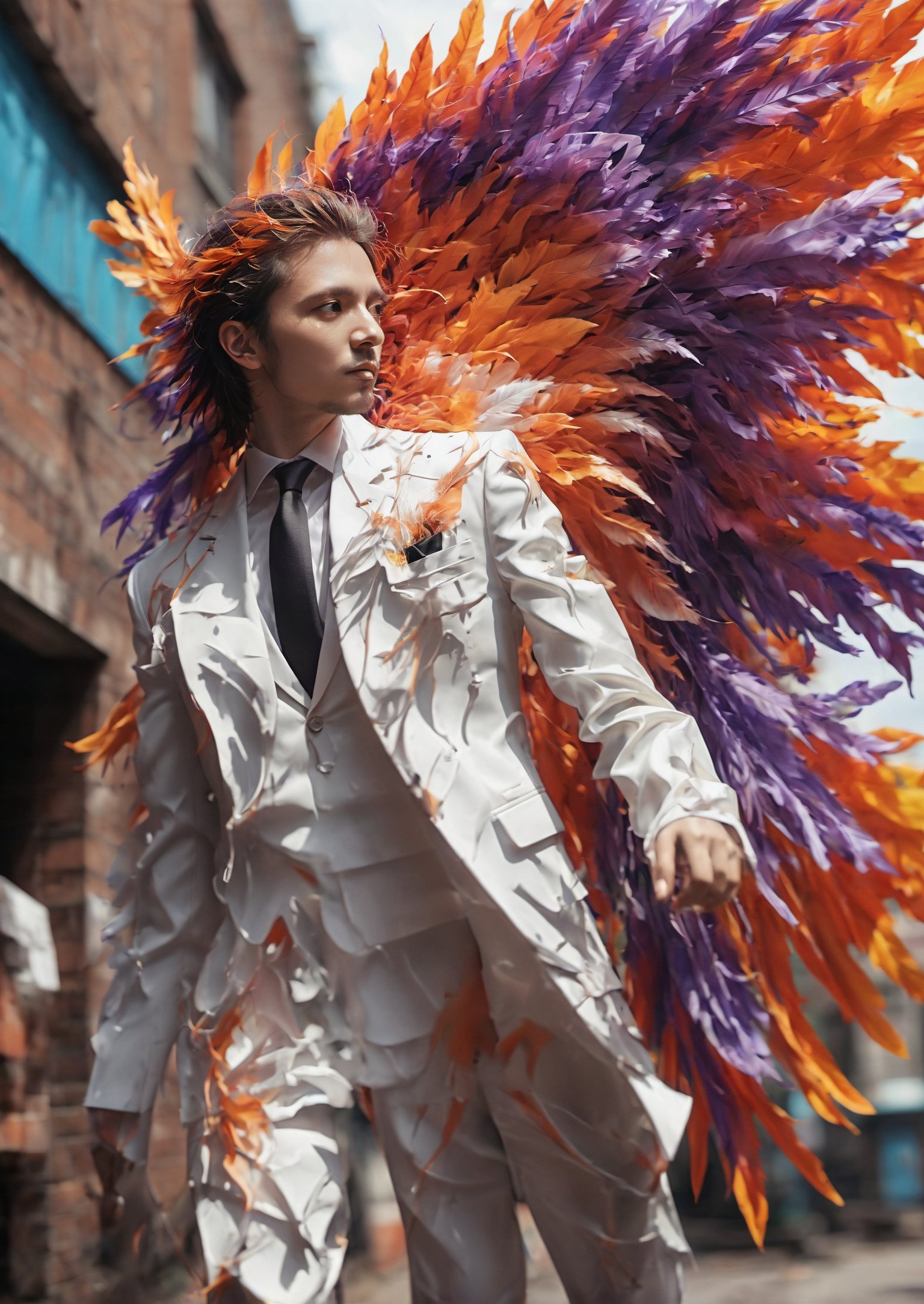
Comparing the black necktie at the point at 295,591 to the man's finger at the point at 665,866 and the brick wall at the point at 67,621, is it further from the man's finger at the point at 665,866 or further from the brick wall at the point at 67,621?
the brick wall at the point at 67,621

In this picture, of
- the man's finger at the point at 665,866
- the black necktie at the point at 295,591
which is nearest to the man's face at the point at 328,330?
the black necktie at the point at 295,591

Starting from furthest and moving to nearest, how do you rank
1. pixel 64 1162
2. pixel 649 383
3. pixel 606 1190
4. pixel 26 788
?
pixel 26 788
pixel 64 1162
pixel 649 383
pixel 606 1190

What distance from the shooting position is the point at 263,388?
Answer: 2158 millimetres

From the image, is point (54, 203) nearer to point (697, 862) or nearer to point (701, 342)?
point (701, 342)

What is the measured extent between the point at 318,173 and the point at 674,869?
1.35m

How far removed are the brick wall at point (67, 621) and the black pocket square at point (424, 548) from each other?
1.97 metres

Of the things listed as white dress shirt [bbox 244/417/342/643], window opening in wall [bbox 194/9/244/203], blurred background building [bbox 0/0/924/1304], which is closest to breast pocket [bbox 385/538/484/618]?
white dress shirt [bbox 244/417/342/643]

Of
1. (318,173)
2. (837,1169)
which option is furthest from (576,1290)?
(837,1169)

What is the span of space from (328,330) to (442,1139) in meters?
1.12

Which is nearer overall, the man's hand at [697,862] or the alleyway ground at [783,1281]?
the man's hand at [697,862]

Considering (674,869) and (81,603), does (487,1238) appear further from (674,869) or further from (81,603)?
(81,603)

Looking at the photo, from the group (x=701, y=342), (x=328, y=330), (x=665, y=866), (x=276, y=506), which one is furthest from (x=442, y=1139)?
(x=701, y=342)

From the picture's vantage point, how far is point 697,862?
5.18ft

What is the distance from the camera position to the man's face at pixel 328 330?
6.61 ft
